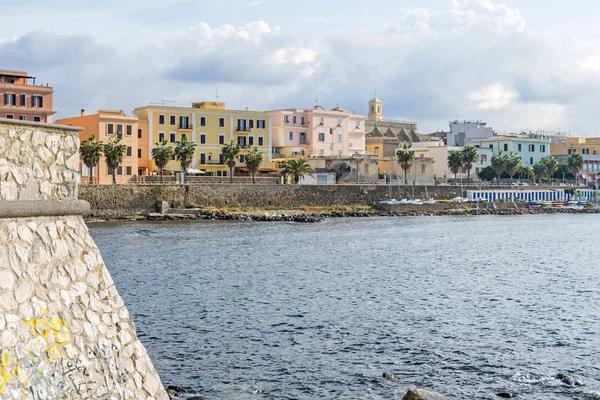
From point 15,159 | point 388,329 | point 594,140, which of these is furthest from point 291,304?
point 594,140

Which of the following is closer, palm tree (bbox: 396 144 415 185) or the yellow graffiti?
the yellow graffiti

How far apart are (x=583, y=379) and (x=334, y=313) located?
10.7m

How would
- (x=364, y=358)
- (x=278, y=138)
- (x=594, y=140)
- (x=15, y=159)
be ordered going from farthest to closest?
(x=594, y=140)
(x=278, y=138)
(x=364, y=358)
(x=15, y=159)

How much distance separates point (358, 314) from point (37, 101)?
5752cm

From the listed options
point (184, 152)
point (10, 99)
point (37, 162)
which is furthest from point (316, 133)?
point (37, 162)

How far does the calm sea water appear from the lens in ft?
64.8

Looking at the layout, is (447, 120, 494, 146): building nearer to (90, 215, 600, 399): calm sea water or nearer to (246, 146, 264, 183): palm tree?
(246, 146, 264, 183): palm tree

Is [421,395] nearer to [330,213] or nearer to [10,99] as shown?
[10,99]

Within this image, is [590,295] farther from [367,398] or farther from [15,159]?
[15,159]

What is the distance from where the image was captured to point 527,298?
32812 millimetres

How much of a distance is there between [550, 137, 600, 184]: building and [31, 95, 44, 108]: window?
9092 cm

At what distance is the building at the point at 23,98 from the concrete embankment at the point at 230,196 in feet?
32.3

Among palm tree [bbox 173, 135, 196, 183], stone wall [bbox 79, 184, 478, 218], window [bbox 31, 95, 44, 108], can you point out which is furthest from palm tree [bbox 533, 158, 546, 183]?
window [bbox 31, 95, 44, 108]

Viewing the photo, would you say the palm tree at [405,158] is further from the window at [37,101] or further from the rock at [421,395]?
the rock at [421,395]
